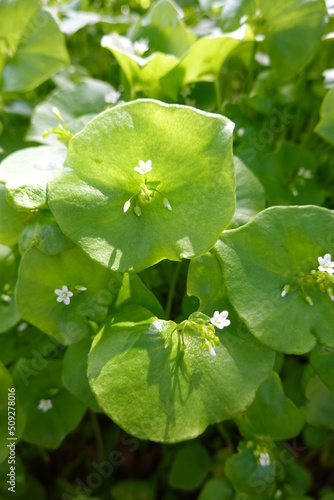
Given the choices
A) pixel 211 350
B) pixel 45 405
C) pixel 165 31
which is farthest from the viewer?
pixel 165 31

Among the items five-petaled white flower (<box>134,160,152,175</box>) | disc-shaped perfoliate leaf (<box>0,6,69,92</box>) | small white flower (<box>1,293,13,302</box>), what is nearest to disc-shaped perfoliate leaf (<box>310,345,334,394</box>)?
five-petaled white flower (<box>134,160,152,175</box>)

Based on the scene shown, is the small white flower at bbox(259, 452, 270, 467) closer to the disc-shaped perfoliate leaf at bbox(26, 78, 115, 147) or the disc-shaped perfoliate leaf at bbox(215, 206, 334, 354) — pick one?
the disc-shaped perfoliate leaf at bbox(215, 206, 334, 354)

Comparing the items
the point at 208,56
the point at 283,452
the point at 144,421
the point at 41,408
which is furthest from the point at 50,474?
the point at 208,56

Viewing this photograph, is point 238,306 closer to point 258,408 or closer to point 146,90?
point 258,408

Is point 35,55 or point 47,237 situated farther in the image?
point 35,55

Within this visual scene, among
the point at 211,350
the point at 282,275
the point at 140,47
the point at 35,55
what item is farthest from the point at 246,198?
the point at 35,55

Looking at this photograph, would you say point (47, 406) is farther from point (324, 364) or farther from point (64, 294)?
point (324, 364)
